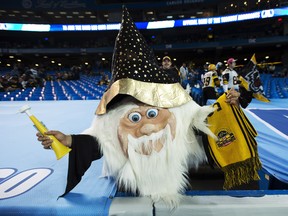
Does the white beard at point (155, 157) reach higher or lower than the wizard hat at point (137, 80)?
lower

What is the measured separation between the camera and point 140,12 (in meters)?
17.7

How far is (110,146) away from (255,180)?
0.72 meters

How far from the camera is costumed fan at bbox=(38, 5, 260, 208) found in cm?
90

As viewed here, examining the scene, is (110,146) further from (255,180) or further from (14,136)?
(14,136)

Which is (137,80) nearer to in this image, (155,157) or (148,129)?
(148,129)

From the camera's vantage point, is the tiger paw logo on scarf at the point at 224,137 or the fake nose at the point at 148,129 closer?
the fake nose at the point at 148,129

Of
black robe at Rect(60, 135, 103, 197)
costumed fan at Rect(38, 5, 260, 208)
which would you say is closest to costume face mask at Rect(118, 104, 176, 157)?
costumed fan at Rect(38, 5, 260, 208)

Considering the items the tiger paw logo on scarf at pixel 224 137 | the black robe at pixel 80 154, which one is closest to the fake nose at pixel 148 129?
the black robe at pixel 80 154

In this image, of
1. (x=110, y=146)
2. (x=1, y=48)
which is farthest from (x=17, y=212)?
(x=1, y=48)

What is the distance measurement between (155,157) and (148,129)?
0.11 meters

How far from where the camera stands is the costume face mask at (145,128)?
2.94 feet

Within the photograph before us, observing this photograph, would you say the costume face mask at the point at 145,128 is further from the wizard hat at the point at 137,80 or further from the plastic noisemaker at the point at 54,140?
the plastic noisemaker at the point at 54,140

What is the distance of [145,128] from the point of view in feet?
2.92

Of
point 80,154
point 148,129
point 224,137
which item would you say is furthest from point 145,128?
point 224,137
